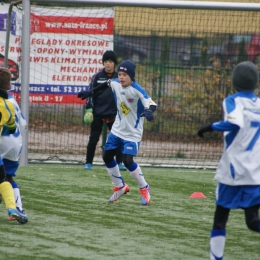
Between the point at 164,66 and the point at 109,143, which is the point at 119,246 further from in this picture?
the point at 164,66

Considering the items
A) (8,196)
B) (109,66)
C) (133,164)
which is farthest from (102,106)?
(8,196)

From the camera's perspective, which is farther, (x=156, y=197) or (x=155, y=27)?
(x=155, y=27)

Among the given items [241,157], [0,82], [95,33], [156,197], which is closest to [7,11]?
[95,33]

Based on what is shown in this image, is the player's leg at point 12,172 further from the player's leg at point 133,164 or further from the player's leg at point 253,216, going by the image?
the player's leg at point 253,216

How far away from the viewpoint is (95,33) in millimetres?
12875

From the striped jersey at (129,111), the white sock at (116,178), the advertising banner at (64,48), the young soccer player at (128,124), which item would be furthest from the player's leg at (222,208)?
the advertising banner at (64,48)

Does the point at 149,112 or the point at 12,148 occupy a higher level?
the point at 149,112

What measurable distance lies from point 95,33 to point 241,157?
8205 mm

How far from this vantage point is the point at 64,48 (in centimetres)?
1294

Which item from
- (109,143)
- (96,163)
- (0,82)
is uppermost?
(0,82)

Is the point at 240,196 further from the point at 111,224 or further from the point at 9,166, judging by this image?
the point at 9,166

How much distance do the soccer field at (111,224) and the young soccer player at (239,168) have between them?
21.3 inches

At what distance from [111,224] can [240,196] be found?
2.12 meters

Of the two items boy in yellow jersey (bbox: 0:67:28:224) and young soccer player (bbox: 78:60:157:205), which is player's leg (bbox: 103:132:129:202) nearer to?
young soccer player (bbox: 78:60:157:205)
